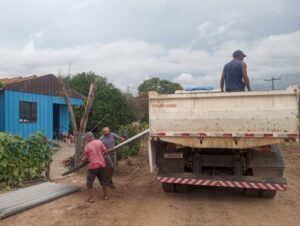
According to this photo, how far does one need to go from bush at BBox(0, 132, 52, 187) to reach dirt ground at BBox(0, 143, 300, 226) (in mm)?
908


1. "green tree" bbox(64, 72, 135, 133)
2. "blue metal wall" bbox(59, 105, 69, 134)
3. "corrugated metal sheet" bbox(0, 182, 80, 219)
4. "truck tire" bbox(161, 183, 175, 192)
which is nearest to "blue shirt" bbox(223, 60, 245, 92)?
"truck tire" bbox(161, 183, 175, 192)

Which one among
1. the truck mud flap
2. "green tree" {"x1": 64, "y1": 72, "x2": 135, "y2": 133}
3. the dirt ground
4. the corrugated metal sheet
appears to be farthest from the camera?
"green tree" {"x1": 64, "y1": 72, "x2": 135, "y2": 133}

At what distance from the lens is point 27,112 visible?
17828mm

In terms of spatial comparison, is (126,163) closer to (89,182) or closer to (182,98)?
(89,182)

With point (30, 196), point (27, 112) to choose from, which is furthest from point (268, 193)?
point (27, 112)

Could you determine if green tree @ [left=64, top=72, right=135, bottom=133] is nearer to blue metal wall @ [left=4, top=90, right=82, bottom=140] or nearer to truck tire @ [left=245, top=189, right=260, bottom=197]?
blue metal wall @ [left=4, top=90, right=82, bottom=140]

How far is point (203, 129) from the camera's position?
7.12 metres

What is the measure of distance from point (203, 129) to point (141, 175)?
14.9 ft

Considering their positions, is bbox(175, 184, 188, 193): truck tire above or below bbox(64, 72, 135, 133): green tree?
below

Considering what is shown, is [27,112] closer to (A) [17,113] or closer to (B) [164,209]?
(A) [17,113]

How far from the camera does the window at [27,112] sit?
17.3 m

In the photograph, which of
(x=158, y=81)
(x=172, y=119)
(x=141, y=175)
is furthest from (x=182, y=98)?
(x=158, y=81)

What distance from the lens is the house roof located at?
55.1ft

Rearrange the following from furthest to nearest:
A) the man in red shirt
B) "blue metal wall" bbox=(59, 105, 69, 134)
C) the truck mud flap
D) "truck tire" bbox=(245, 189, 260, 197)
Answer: "blue metal wall" bbox=(59, 105, 69, 134)
"truck tire" bbox=(245, 189, 260, 197)
the man in red shirt
the truck mud flap
